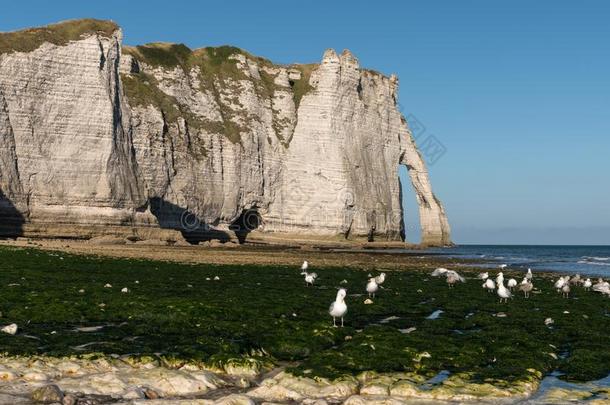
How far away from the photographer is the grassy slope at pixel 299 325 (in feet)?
40.4

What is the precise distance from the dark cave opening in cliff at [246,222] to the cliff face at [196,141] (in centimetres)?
17

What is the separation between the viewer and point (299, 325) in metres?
16.3

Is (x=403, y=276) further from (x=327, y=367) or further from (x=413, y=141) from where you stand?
(x=413, y=141)

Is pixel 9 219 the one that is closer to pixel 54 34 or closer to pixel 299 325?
pixel 54 34

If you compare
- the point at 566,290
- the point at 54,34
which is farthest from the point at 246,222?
the point at 566,290

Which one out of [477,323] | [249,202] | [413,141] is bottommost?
[477,323]

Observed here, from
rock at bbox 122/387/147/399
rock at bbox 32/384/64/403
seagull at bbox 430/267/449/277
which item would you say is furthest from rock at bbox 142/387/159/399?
seagull at bbox 430/267/449/277

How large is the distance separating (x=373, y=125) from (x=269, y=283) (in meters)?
77.8

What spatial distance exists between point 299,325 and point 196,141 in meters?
73.6

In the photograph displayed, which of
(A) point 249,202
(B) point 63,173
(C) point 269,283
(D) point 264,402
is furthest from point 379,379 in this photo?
(A) point 249,202

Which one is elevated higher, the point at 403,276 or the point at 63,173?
the point at 63,173

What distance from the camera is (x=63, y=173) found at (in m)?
66.8

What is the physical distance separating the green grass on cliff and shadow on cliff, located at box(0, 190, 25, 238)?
16.6m

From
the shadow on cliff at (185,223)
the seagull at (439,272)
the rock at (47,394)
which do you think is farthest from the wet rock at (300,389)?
the shadow on cliff at (185,223)
